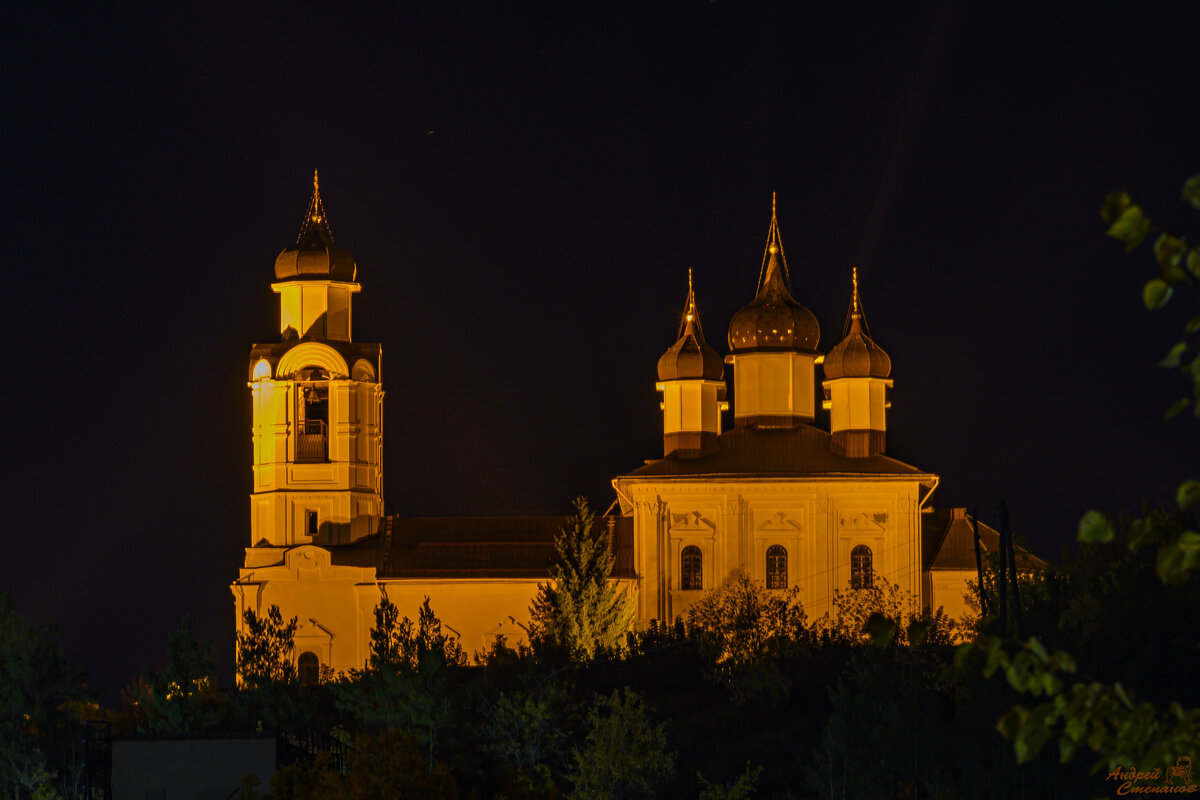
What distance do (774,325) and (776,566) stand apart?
655cm

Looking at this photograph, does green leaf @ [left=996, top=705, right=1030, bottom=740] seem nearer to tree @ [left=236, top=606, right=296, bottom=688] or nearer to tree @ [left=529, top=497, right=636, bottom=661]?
tree @ [left=236, top=606, right=296, bottom=688]

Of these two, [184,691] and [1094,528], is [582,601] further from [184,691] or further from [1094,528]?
[1094,528]

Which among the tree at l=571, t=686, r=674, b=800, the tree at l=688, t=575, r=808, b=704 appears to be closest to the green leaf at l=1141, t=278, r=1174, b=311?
the tree at l=571, t=686, r=674, b=800

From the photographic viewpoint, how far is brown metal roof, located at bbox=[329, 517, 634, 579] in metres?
51.8

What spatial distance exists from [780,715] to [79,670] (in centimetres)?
1447

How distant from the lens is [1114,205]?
6.41 meters

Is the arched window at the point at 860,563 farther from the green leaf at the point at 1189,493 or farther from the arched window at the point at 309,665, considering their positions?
the green leaf at the point at 1189,493

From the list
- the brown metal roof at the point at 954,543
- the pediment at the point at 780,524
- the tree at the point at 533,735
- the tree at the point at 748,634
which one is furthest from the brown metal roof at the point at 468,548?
the tree at the point at 533,735

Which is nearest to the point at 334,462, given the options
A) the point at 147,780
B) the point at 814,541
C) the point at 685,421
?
the point at 685,421

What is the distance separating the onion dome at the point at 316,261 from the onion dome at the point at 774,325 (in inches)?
412

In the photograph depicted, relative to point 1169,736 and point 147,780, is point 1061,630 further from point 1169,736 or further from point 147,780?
point 1169,736

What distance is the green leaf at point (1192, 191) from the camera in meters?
6.36

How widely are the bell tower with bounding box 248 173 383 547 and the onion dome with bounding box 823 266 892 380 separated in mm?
11990

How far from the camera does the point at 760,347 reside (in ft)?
176
